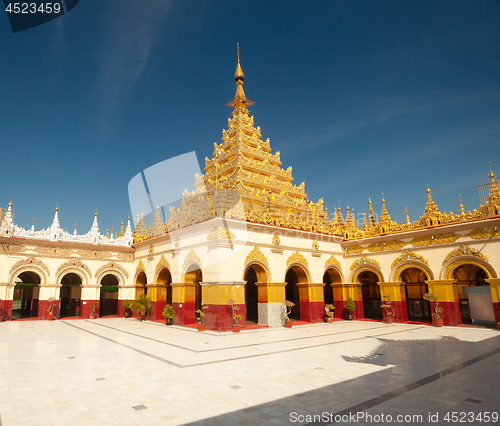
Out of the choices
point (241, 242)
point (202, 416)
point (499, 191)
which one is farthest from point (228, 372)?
point (499, 191)

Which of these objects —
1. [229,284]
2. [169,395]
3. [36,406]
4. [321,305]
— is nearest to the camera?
[36,406]

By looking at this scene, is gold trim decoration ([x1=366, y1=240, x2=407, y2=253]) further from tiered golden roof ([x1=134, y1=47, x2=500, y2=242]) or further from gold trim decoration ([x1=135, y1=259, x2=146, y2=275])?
gold trim decoration ([x1=135, y1=259, x2=146, y2=275])

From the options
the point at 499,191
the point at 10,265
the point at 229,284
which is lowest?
the point at 229,284

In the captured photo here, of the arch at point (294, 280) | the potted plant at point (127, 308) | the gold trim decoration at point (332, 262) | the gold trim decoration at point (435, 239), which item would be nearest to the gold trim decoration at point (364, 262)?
the gold trim decoration at point (332, 262)

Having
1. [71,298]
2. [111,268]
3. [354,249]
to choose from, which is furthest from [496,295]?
[71,298]

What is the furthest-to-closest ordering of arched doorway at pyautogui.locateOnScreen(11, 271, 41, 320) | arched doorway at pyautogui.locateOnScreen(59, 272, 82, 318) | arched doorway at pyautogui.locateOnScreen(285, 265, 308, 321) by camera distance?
arched doorway at pyautogui.locateOnScreen(59, 272, 82, 318) < arched doorway at pyautogui.locateOnScreen(285, 265, 308, 321) < arched doorway at pyautogui.locateOnScreen(11, 271, 41, 320)

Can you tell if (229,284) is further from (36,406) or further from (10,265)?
(10,265)

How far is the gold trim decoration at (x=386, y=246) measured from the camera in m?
18.6

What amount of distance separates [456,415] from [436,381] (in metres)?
1.96

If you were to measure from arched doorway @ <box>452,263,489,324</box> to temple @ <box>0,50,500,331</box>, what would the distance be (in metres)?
0.06

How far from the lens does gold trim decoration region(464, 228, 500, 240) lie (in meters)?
15.5

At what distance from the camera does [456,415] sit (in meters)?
5.30

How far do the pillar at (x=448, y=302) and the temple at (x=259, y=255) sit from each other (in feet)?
0.16

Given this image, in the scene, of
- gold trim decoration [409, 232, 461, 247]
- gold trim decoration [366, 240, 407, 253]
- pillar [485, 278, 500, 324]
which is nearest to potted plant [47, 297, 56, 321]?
gold trim decoration [366, 240, 407, 253]
